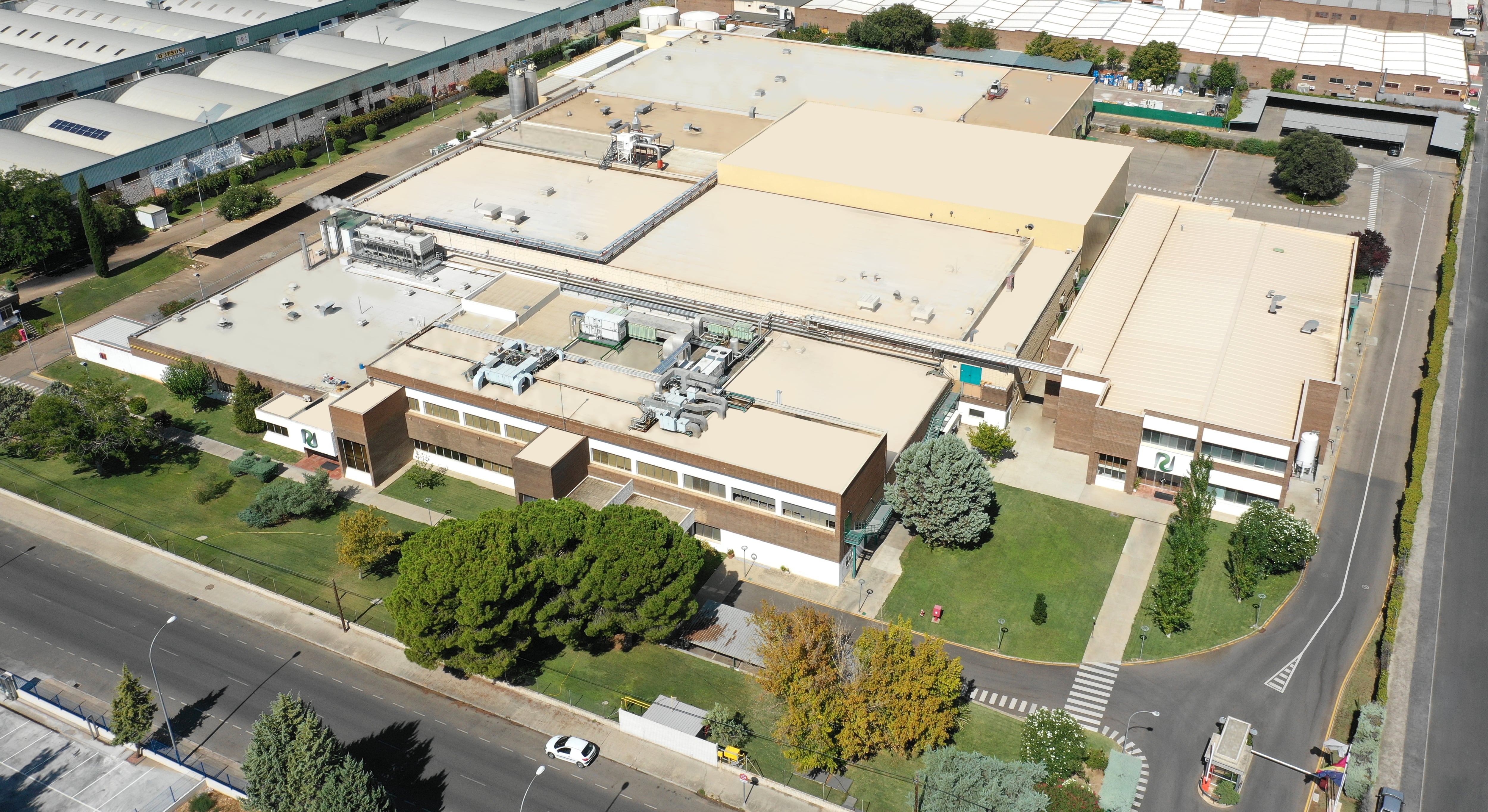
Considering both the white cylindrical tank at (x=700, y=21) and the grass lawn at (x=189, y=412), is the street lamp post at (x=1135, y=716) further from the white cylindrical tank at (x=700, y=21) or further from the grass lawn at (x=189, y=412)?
the white cylindrical tank at (x=700, y=21)

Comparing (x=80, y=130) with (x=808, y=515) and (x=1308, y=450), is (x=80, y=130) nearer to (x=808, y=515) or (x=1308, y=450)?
(x=808, y=515)

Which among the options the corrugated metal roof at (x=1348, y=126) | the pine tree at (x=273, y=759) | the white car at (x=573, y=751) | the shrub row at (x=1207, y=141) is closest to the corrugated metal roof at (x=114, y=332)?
the pine tree at (x=273, y=759)

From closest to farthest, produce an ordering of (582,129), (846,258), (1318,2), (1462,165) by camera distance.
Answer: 1. (846,258)
2. (582,129)
3. (1462,165)
4. (1318,2)

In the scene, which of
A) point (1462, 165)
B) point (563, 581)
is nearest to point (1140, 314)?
point (563, 581)

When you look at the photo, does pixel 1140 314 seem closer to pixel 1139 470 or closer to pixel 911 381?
pixel 1139 470

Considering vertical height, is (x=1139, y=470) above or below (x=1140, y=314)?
below

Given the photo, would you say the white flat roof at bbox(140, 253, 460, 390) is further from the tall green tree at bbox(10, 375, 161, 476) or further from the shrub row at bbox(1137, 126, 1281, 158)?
the shrub row at bbox(1137, 126, 1281, 158)

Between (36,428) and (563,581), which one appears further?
(36,428)
